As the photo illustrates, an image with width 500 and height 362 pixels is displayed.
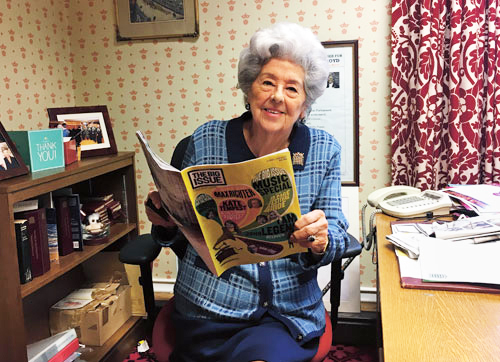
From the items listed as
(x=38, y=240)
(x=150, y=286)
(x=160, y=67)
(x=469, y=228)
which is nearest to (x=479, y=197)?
(x=469, y=228)

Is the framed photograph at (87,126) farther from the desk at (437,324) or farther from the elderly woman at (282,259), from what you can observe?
the desk at (437,324)

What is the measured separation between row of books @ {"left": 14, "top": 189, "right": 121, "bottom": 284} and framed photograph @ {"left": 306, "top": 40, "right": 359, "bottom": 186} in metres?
1.12

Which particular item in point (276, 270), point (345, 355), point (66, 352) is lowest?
point (345, 355)

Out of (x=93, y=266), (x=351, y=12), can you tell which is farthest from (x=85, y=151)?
(x=351, y=12)

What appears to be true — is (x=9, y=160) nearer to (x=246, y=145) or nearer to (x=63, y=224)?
(x=63, y=224)

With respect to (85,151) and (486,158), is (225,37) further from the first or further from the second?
(486,158)

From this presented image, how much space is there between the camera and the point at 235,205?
1.00 meters

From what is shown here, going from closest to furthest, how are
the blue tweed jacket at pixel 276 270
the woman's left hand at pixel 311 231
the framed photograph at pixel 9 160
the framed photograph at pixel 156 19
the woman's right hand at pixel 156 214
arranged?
the woman's left hand at pixel 311 231, the woman's right hand at pixel 156 214, the blue tweed jacket at pixel 276 270, the framed photograph at pixel 9 160, the framed photograph at pixel 156 19

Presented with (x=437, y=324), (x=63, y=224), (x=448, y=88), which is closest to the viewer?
(x=437, y=324)

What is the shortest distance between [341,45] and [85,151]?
128 centimetres

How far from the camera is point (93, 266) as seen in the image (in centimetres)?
239

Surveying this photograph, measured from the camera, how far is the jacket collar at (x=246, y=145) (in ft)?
4.50

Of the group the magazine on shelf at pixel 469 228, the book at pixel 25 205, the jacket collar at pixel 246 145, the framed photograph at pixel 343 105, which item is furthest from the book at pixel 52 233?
the magazine on shelf at pixel 469 228

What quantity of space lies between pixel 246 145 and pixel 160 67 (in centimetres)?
132
